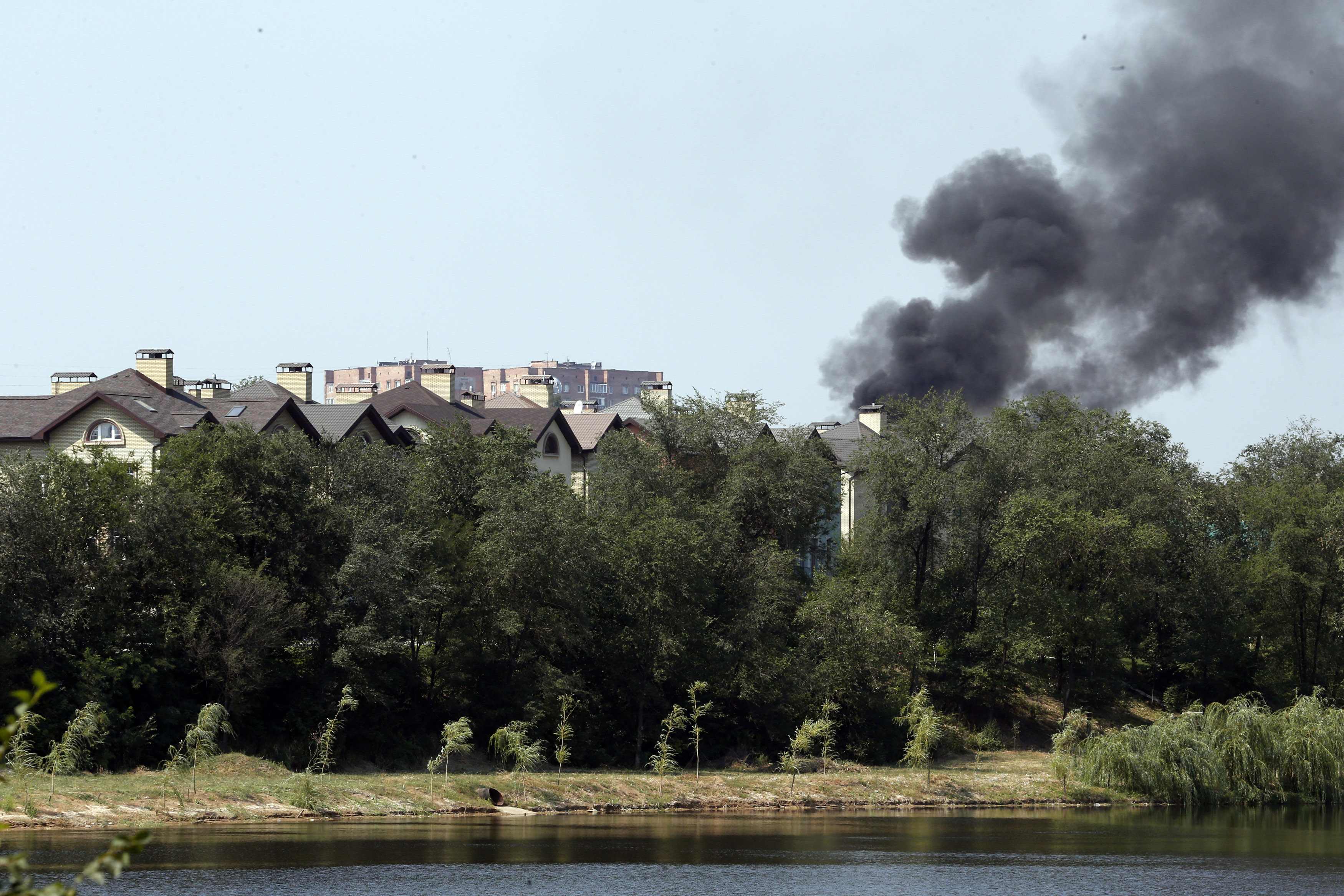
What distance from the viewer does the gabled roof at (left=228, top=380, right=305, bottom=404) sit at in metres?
80.8

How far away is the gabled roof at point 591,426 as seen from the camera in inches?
3415

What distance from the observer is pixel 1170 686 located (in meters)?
70.8

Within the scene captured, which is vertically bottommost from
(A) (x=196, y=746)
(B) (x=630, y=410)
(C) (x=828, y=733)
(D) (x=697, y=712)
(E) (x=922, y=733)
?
(A) (x=196, y=746)

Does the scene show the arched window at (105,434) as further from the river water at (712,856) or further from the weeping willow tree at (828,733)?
the weeping willow tree at (828,733)

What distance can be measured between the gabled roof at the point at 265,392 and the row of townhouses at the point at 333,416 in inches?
5.7

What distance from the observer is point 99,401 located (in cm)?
6550

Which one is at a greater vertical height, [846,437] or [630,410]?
[630,410]

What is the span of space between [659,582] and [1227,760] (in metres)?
22.2

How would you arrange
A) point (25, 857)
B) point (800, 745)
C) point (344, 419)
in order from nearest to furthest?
point (25, 857)
point (800, 745)
point (344, 419)

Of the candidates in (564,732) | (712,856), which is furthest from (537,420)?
(712,856)

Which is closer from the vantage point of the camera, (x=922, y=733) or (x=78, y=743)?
(x=78, y=743)

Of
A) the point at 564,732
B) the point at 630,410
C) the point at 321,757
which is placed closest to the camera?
the point at 321,757

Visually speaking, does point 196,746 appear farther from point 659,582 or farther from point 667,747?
point 659,582

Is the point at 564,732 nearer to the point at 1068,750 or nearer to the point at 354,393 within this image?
the point at 1068,750
